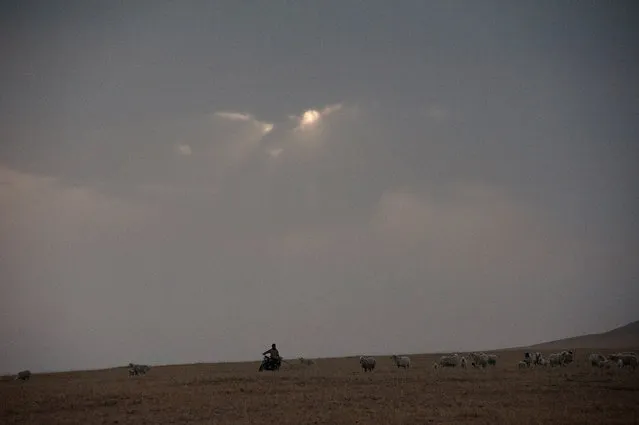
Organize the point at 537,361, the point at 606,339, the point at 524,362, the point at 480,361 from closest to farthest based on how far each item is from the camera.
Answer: the point at 480,361 < the point at 524,362 < the point at 537,361 < the point at 606,339

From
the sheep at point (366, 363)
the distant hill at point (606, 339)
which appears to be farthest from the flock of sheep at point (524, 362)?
the distant hill at point (606, 339)

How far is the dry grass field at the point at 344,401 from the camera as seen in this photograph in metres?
19.9

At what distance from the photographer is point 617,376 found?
31531 millimetres

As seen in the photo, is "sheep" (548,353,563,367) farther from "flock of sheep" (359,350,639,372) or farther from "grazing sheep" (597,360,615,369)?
"grazing sheep" (597,360,615,369)

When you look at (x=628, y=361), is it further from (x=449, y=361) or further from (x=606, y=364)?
(x=449, y=361)

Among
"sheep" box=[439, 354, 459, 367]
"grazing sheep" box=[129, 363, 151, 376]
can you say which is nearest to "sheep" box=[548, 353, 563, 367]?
"sheep" box=[439, 354, 459, 367]

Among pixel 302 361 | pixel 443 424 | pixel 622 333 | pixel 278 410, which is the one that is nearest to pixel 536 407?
pixel 443 424

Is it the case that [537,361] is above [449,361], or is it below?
below

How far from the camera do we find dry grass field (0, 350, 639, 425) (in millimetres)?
19922

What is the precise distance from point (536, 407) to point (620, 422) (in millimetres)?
3493

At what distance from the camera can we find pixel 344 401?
76.7 ft

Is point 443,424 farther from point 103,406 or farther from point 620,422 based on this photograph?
point 103,406

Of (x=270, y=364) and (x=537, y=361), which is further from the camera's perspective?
(x=537, y=361)

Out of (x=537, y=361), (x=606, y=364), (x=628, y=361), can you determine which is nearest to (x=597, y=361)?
(x=606, y=364)
